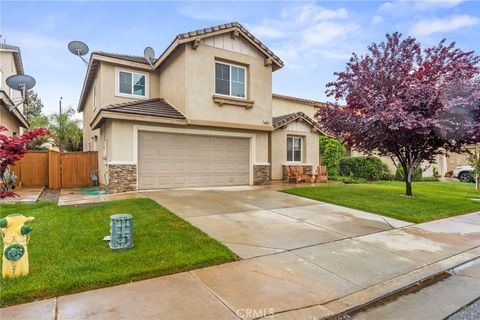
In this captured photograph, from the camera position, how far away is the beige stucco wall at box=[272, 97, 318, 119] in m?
20.8

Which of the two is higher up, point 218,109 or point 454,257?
point 218,109

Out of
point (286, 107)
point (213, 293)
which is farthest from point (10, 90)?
point (213, 293)

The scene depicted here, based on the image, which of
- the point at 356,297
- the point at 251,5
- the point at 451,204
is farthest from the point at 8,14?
the point at 451,204

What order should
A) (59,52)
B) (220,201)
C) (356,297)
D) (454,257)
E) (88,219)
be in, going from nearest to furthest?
(356,297) → (454,257) → (88,219) → (220,201) → (59,52)

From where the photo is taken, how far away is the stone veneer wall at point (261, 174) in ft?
45.0

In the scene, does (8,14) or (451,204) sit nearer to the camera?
(8,14)

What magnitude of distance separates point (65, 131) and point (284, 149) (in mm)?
24039

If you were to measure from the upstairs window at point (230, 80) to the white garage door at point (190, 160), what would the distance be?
2.15m

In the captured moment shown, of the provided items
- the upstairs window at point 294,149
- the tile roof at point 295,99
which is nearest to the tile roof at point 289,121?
the upstairs window at point 294,149

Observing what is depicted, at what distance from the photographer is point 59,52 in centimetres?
1570

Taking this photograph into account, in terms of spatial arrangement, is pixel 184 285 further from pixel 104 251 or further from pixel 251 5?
pixel 251 5

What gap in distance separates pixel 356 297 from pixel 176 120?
9447 millimetres

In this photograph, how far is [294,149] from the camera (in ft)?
55.8

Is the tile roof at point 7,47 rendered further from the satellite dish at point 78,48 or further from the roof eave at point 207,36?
the roof eave at point 207,36
